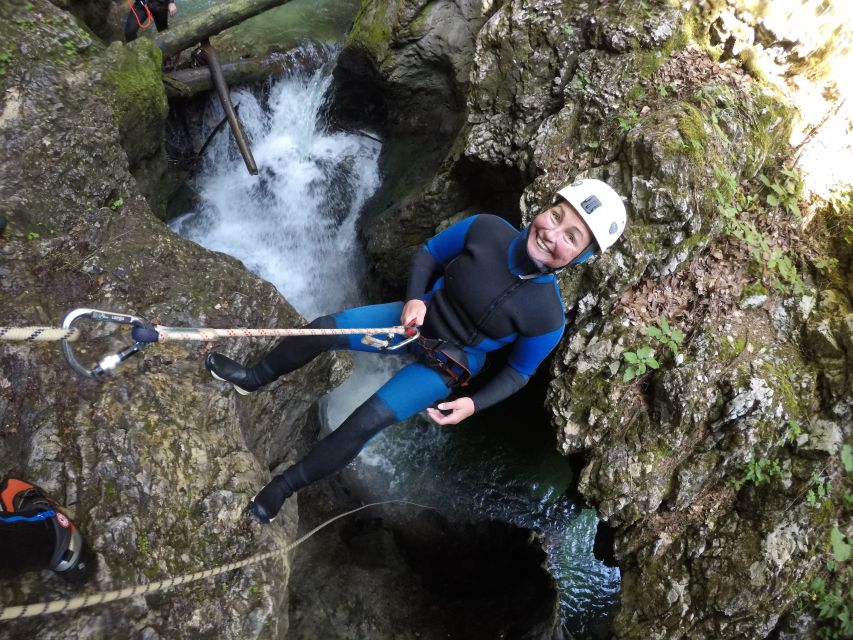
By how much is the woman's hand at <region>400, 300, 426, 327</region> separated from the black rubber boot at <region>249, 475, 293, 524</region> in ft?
4.13

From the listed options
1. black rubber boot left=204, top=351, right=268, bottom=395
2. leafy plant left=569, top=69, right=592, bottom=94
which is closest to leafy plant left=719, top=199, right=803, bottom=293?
leafy plant left=569, top=69, right=592, bottom=94

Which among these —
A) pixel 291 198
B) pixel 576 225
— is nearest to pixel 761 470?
pixel 576 225

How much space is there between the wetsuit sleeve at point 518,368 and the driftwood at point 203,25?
5.64 meters

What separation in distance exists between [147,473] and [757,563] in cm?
433

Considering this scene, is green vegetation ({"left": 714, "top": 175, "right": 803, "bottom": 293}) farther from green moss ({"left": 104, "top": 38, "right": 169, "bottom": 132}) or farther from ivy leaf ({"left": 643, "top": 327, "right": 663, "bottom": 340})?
green moss ({"left": 104, "top": 38, "right": 169, "bottom": 132})

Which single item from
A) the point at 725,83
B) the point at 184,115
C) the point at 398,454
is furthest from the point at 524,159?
the point at 184,115

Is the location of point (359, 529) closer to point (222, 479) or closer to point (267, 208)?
point (222, 479)

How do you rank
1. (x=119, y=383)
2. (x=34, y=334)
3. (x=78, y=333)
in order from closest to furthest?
(x=34, y=334), (x=78, y=333), (x=119, y=383)

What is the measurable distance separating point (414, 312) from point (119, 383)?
1905mm

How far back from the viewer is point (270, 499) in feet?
9.80

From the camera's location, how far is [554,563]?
5.26m

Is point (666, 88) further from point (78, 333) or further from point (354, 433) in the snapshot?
point (78, 333)

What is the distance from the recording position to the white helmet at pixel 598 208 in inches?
103

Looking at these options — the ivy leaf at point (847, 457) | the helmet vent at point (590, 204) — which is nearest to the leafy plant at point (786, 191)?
the ivy leaf at point (847, 457)
